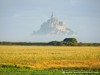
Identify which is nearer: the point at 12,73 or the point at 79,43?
the point at 12,73

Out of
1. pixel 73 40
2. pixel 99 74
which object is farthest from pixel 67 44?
pixel 99 74

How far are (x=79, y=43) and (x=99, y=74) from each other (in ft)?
341

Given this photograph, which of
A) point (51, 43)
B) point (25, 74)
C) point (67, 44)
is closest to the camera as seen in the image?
point (25, 74)

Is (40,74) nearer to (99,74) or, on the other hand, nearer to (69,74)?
(69,74)

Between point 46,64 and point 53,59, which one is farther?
point 53,59

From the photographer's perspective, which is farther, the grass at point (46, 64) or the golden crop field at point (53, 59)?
the golden crop field at point (53, 59)

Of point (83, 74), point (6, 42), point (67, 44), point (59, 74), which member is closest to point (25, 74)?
point (59, 74)

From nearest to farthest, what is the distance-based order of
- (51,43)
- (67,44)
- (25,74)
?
(25,74)
(67,44)
(51,43)

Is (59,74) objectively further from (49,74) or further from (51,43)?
(51,43)

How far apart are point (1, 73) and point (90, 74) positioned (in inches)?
336

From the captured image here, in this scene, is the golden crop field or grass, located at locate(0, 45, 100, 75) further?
the golden crop field

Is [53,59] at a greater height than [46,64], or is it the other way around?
[53,59]

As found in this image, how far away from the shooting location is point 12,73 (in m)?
27.5

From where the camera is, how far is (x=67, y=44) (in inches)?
4929
